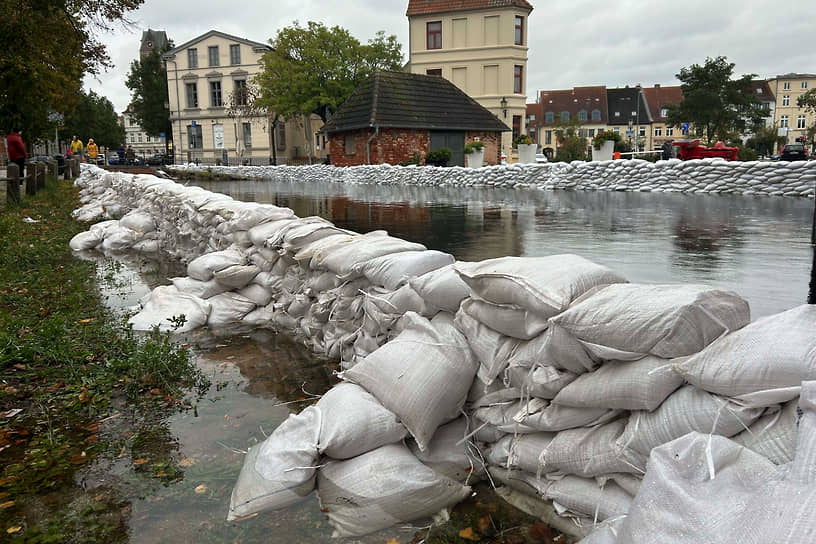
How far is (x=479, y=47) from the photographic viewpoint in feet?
125

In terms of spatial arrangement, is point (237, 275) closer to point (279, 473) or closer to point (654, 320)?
point (279, 473)

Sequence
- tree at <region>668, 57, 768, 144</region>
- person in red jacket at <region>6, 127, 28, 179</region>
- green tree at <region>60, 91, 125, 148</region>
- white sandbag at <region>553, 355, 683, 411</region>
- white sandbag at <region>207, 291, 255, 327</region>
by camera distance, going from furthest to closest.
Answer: green tree at <region>60, 91, 125, 148</region>
tree at <region>668, 57, 768, 144</region>
person in red jacket at <region>6, 127, 28, 179</region>
white sandbag at <region>207, 291, 255, 327</region>
white sandbag at <region>553, 355, 683, 411</region>

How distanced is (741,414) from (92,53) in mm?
20473

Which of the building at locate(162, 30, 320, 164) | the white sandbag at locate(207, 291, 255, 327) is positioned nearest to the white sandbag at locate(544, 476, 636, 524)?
the white sandbag at locate(207, 291, 255, 327)

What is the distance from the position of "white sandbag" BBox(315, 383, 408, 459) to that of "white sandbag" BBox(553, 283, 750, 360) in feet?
2.39

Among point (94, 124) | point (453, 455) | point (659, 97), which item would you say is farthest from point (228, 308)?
point (659, 97)

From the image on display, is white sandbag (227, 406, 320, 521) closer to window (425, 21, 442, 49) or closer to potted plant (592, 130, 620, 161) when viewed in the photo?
potted plant (592, 130, 620, 161)

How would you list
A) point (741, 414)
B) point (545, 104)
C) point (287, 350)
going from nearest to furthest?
point (741, 414) → point (287, 350) → point (545, 104)

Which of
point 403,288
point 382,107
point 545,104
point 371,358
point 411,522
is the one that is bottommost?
point 411,522

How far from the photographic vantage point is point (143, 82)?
187 feet

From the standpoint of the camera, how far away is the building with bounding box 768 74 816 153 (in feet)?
253

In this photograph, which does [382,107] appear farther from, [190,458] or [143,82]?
[143,82]

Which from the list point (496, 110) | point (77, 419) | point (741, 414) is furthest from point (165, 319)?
point (496, 110)

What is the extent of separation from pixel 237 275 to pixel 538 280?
302 centimetres
